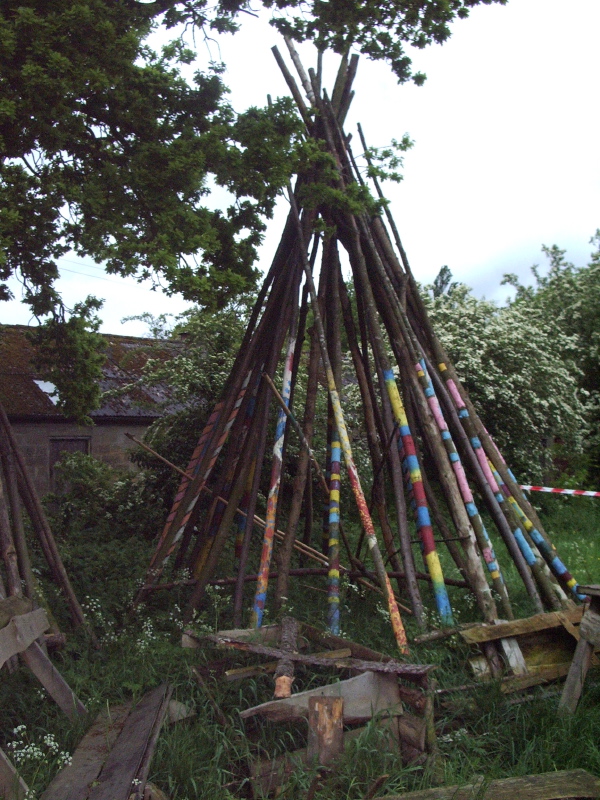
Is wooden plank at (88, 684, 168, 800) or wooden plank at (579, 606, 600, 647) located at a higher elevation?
wooden plank at (579, 606, 600, 647)

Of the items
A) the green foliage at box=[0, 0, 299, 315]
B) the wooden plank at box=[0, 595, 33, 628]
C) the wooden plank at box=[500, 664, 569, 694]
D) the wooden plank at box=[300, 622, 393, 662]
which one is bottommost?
the wooden plank at box=[500, 664, 569, 694]

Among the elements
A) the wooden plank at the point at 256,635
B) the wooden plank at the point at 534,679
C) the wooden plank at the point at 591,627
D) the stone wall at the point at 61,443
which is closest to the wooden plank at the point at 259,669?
the wooden plank at the point at 256,635

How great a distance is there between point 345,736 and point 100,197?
14.5 feet

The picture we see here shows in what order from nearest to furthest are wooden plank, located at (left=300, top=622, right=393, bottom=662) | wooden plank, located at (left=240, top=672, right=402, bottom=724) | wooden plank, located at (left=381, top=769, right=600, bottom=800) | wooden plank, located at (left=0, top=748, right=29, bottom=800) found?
wooden plank, located at (left=381, top=769, right=600, bottom=800), wooden plank, located at (left=0, top=748, right=29, bottom=800), wooden plank, located at (left=240, top=672, right=402, bottom=724), wooden plank, located at (left=300, top=622, right=393, bottom=662)

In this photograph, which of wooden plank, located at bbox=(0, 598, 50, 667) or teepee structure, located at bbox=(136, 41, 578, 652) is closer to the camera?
wooden plank, located at bbox=(0, 598, 50, 667)

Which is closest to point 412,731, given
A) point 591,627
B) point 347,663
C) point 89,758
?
point 347,663

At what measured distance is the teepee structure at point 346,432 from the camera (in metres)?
5.19

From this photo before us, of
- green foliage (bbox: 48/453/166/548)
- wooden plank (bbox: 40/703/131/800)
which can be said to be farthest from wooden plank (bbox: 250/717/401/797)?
green foliage (bbox: 48/453/166/548)

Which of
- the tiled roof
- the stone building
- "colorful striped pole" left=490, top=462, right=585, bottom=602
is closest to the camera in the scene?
"colorful striped pole" left=490, top=462, right=585, bottom=602

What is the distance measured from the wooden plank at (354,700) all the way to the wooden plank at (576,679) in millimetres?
931

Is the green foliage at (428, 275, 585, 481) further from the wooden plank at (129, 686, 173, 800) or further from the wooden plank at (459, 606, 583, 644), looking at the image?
the wooden plank at (129, 686, 173, 800)

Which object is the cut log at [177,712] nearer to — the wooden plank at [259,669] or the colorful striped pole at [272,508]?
the wooden plank at [259,669]

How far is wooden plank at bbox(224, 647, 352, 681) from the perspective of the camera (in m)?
3.97

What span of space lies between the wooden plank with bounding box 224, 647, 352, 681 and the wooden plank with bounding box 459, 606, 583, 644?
717 mm
